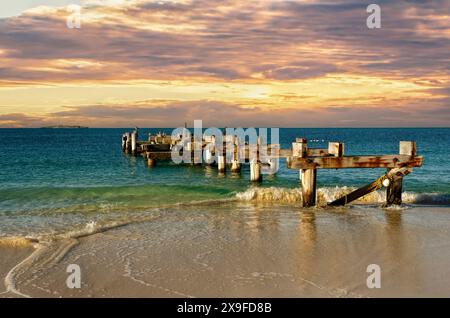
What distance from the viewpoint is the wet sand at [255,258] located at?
26.5 ft

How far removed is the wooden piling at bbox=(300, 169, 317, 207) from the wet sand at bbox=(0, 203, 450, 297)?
1228 mm

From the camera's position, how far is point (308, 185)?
51.3 ft

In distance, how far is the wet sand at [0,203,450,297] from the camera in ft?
26.5

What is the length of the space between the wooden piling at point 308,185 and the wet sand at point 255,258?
1.23 metres

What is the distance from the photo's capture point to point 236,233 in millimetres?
12250

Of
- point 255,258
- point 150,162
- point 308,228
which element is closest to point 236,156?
point 150,162

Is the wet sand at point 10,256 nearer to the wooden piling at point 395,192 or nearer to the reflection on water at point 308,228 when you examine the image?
the reflection on water at point 308,228

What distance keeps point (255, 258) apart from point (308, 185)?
632cm

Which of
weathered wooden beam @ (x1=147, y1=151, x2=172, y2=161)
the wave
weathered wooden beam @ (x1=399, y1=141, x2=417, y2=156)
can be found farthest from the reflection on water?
weathered wooden beam @ (x1=147, y1=151, x2=172, y2=161)

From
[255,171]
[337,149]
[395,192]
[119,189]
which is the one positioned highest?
[337,149]

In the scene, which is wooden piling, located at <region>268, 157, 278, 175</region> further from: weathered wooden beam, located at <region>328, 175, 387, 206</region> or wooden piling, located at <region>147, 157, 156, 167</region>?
weathered wooden beam, located at <region>328, 175, 387, 206</region>

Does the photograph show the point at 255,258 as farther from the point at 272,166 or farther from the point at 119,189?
the point at 272,166

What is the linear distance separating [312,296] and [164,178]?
21153 millimetres
